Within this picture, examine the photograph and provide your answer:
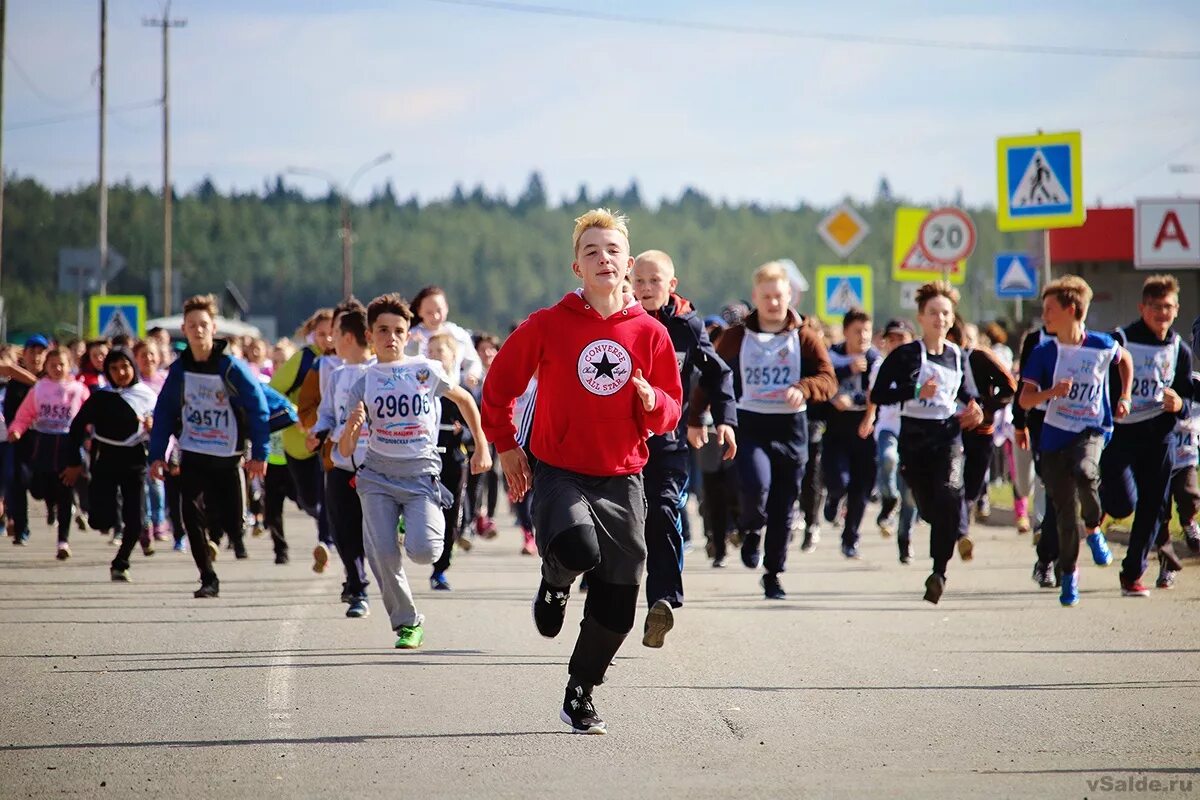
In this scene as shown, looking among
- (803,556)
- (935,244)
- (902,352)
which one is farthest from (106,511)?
(935,244)

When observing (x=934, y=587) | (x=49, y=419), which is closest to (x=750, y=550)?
(x=934, y=587)

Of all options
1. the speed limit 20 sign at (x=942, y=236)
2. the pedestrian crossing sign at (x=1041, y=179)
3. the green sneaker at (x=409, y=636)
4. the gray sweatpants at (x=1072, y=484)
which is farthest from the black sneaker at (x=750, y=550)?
the speed limit 20 sign at (x=942, y=236)

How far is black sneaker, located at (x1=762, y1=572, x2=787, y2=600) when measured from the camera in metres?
11.9

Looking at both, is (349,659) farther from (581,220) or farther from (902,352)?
(902,352)

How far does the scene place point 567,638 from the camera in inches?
396

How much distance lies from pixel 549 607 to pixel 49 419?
12061 millimetres

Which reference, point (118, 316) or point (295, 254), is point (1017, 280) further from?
point (295, 254)

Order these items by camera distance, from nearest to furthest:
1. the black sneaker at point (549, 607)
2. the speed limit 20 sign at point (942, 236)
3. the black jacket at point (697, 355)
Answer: the black sneaker at point (549, 607) → the black jacket at point (697, 355) → the speed limit 20 sign at point (942, 236)

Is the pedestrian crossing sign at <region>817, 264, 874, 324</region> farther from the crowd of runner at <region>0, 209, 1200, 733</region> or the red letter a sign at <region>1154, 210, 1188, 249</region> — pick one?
the red letter a sign at <region>1154, 210, 1188, 249</region>

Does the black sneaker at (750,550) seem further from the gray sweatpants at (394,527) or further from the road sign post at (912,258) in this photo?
the road sign post at (912,258)

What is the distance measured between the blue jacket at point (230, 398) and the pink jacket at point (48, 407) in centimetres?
629

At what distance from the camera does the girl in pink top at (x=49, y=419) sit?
17.7 meters

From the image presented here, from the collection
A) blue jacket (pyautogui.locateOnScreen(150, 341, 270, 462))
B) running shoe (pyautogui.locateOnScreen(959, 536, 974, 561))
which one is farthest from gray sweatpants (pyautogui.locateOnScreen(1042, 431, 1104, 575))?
blue jacket (pyautogui.locateOnScreen(150, 341, 270, 462))

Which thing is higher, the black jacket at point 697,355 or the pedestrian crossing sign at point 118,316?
the pedestrian crossing sign at point 118,316
